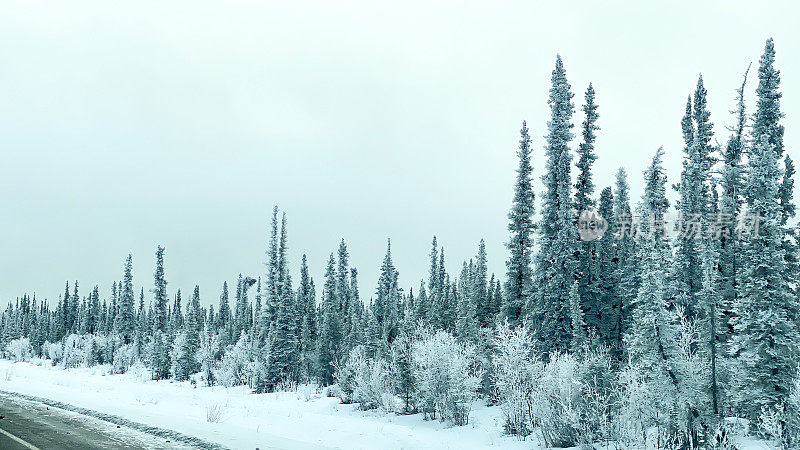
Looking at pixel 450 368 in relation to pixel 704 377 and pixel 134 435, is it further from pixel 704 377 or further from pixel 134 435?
pixel 134 435

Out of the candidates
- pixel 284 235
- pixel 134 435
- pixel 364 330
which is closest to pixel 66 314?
pixel 284 235

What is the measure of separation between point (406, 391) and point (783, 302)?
17.3 m

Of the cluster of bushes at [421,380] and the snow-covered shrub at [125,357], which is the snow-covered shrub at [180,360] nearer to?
the snow-covered shrub at [125,357]

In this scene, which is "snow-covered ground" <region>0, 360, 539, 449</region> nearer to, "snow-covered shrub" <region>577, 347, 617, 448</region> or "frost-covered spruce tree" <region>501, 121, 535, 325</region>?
"snow-covered shrub" <region>577, 347, 617, 448</region>

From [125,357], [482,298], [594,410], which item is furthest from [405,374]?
[125,357]

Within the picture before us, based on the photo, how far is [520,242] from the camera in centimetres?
3738

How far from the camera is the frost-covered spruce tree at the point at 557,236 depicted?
31375mm

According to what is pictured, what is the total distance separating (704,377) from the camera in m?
18.4

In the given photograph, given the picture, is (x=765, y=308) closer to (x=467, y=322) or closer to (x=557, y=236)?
(x=557, y=236)

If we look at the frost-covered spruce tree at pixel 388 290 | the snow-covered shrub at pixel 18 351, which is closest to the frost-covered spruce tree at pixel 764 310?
the frost-covered spruce tree at pixel 388 290

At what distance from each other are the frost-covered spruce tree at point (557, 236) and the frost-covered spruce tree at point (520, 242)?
288cm

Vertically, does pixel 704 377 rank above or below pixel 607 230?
below
